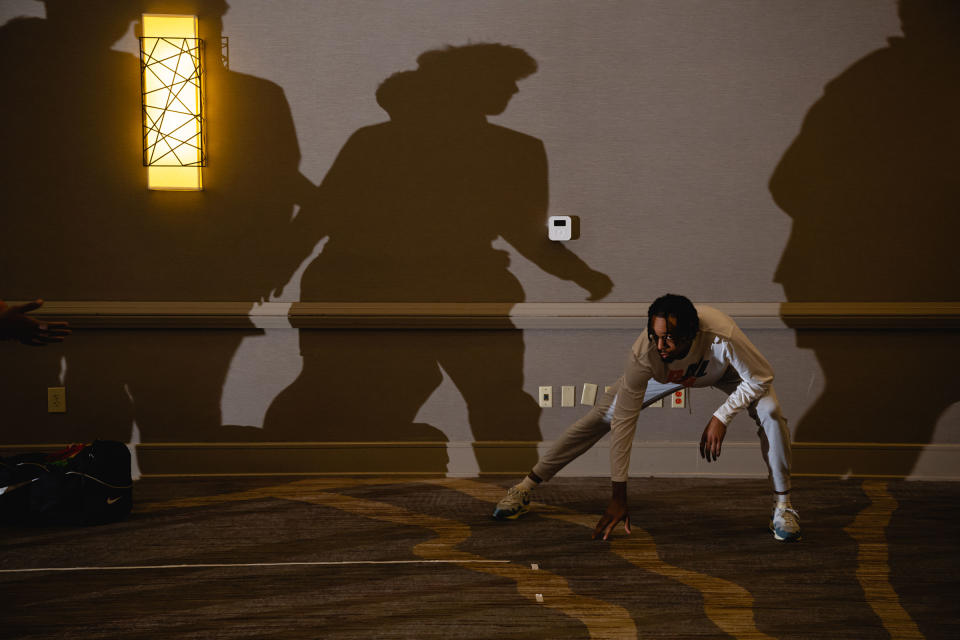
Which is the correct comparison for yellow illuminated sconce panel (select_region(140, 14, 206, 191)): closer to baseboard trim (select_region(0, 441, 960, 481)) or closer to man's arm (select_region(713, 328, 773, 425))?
baseboard trim (select_region(0, 441, 960, 481))

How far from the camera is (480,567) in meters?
2.22

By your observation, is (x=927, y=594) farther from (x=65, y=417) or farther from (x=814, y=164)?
(x=65, y=417)

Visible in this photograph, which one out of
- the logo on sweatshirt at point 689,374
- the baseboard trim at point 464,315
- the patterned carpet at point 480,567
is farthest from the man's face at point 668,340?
the baseboard trim at point 464,315

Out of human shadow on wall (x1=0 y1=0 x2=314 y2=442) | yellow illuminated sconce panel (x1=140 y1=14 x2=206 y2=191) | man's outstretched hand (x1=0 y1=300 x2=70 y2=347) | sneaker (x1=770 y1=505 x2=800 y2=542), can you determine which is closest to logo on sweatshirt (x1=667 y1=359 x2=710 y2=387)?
sneaker (x1=770 y1=505 x2=800 y2=542)

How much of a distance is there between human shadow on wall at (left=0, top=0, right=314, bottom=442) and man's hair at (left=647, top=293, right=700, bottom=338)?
1865 millimetres

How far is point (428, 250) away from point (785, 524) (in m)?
1.96

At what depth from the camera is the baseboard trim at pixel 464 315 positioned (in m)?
3.22

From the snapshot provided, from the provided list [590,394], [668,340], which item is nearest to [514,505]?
[590,394]

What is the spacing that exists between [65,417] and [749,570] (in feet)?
10.4

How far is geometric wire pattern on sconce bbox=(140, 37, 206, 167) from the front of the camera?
3.14 metres

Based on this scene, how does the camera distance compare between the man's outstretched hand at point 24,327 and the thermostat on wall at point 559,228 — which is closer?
the man's outstretched hand at point 24,327

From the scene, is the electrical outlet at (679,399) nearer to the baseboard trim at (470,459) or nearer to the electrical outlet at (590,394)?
the baseboard trim at (470,459)

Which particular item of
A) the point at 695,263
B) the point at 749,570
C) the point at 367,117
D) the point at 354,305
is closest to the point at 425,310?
the point at 354,305

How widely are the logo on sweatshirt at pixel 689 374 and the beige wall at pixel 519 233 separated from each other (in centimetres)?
84
